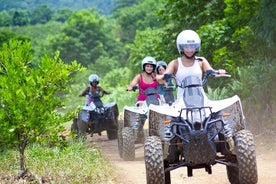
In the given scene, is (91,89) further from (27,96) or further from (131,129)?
(27,96)

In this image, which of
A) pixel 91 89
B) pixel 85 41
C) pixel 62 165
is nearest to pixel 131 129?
pixel 62 165

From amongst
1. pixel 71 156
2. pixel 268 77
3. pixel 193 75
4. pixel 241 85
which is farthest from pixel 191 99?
pixel 241 85

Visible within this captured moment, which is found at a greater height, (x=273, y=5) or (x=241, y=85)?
(x=273, y=5)

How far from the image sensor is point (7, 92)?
8711 mm

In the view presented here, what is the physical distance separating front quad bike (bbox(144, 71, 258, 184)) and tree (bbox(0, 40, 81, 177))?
1581 mm

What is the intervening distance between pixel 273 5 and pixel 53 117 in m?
6.91

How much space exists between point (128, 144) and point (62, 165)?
2.96 m

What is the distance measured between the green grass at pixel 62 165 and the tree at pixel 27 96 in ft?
0.98

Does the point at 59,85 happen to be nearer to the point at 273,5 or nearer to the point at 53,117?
the point at 53,117

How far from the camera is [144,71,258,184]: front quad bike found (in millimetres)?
7621

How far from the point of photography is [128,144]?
40.5 feet

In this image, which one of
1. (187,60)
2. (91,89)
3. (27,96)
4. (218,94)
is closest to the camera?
(187,60)

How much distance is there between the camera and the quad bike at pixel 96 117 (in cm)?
1628

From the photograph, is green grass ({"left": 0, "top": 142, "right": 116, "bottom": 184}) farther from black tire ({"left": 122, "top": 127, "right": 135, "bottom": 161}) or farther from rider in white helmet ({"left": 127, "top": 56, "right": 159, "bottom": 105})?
rider in white helmet ({"left": 127, "top": 56, "right": 159, "bottom": 105})
